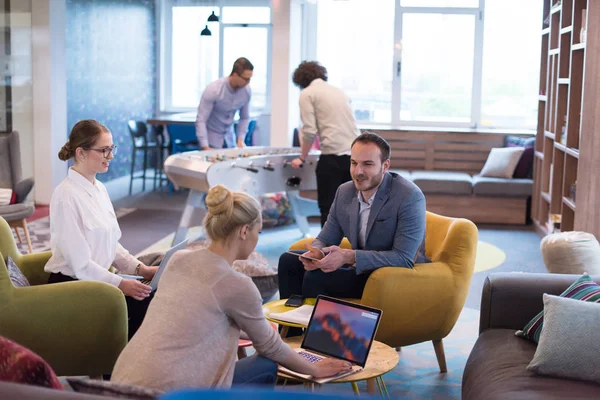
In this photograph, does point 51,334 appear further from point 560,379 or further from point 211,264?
point 560,379

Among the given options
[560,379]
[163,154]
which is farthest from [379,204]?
[163,154]

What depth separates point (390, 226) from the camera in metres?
3.93

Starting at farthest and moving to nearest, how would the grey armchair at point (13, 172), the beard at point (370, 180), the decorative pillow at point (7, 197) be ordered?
the grey armchair at point (13, 172) → the decorative pillow at point (7, 197) → the beard at point (370, 180)

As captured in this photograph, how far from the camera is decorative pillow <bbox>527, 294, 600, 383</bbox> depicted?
2947mm

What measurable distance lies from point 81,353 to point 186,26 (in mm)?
10023

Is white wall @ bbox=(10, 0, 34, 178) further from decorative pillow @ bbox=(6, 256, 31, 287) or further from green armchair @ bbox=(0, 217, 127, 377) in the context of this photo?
green armchair @ bbox=(0, 217, 127, 377)

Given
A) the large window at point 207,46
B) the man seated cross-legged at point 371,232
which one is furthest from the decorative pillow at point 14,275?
the large window at point 207,46

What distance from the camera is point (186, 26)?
42.1 feet

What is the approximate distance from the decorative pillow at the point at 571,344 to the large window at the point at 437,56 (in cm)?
768

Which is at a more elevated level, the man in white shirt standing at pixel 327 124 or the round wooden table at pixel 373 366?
the man in white shirt standing at pixel 327 124

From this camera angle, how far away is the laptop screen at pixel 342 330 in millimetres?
3006

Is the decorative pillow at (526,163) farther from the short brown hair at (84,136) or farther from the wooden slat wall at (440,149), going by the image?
the short brown hair at (84,136)

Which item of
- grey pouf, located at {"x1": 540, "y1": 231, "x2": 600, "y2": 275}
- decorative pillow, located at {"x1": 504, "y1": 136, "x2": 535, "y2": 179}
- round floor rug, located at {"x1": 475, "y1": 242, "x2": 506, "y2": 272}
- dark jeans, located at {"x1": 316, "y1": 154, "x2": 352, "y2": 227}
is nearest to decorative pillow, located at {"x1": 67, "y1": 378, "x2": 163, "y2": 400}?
grey pouf, located at {"x1": 540, "y1": 231, "x2": 600, "y2": 275}

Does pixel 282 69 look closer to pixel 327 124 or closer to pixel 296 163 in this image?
pixel 296 163
